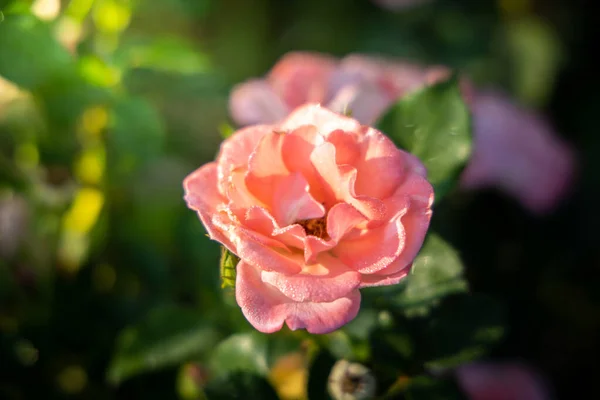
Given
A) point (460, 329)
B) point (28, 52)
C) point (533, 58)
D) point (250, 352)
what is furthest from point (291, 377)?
point (533, 58)

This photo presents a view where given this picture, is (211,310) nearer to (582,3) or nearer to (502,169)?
(502,169)

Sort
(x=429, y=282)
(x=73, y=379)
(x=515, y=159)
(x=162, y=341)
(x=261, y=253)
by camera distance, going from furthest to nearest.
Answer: (x=515, y=159), (x=73, y=379), (x=162, y=341), (x=429, y=282), (x=261, y=253)

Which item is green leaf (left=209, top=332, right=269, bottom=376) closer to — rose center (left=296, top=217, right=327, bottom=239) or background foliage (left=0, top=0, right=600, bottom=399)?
background foliage (left=0, top=0, right=600, bottom=399)

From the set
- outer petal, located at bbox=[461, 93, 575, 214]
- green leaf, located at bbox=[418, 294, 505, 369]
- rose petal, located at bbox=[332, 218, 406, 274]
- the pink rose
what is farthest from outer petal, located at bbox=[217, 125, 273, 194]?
outer petal, located at bbox=[461, 93, 575, 214]

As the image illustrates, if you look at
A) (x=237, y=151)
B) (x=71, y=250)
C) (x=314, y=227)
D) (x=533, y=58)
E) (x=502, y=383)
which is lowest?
(x=502, y=383)

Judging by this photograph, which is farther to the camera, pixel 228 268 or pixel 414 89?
pixel 414 89

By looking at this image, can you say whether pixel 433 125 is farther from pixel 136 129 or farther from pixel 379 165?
pixel 136 129
